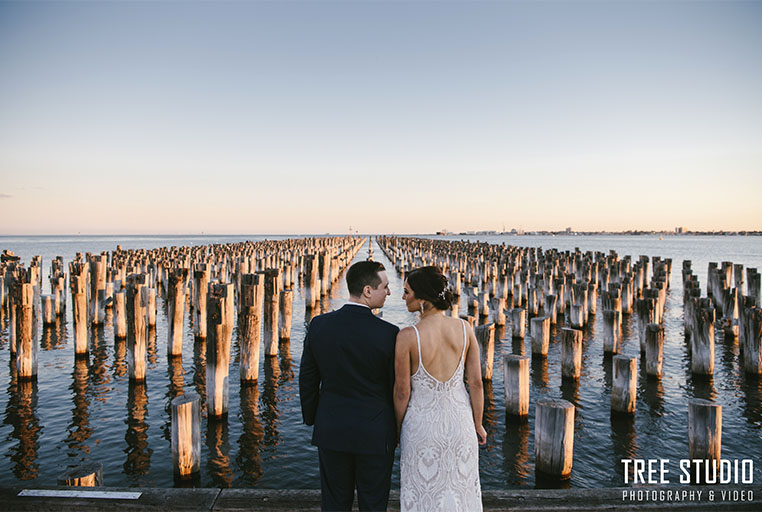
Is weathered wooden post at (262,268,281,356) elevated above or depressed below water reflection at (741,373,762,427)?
above

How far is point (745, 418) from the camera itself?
336 inches

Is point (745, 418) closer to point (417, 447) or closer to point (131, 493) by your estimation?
point (417, 447)

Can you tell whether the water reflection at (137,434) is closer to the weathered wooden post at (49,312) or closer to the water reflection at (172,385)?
the water reflection at (172,385)

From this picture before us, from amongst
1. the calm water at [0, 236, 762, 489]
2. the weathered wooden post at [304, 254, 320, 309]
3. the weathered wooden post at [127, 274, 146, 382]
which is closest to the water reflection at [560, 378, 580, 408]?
the calm water at [0, 236, 762, 489]

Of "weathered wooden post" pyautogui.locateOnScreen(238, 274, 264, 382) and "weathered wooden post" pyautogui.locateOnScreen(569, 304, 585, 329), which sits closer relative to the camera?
"weathered wooden post" pyautogui.locateOnScreen(238, 274, 264, 382)

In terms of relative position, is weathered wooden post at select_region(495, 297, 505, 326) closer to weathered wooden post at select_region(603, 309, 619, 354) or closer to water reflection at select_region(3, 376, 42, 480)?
weathered wooden post at select_region(603, 309, 619, 354)

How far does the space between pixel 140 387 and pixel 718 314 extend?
21.3 metres

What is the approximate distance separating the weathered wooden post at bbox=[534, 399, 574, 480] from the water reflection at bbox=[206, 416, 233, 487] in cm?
429

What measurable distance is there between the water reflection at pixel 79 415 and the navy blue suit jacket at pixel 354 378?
618cm

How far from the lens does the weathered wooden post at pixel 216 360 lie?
7.84 metres

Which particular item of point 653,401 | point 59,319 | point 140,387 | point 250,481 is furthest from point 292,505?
point 59,319

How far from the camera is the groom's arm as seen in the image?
304 cm

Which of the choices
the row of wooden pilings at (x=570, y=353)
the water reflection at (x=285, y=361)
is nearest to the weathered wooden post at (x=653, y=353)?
the row of wooden pilings at (x=570, y=353)

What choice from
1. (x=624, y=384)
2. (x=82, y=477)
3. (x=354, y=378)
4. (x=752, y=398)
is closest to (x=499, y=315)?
(x=752, y=398)
